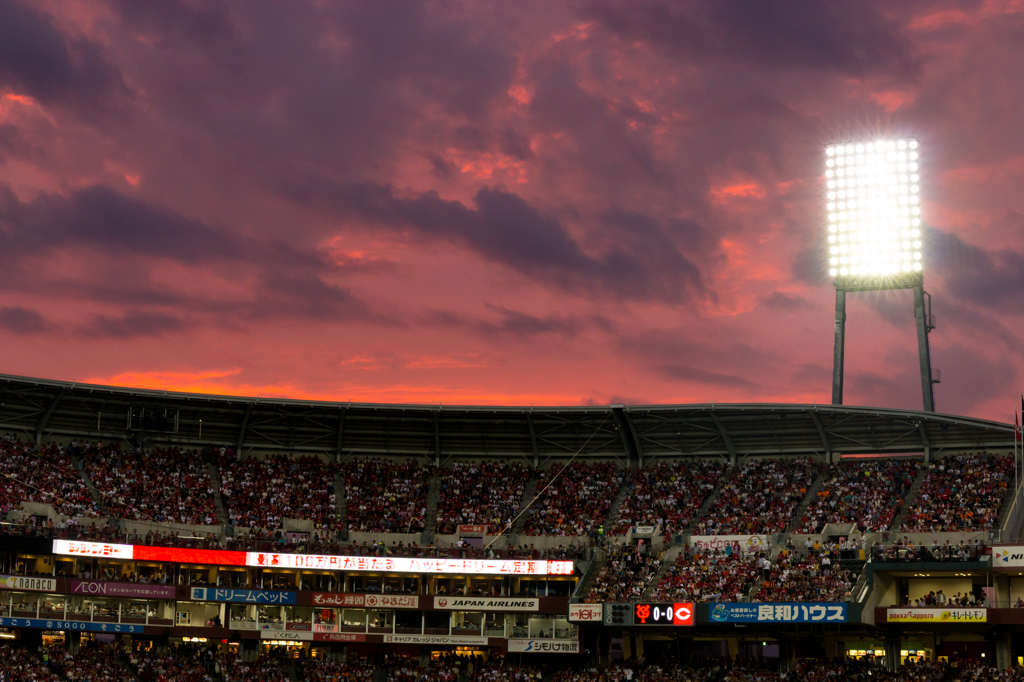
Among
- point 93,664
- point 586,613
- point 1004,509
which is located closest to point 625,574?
point 586,613

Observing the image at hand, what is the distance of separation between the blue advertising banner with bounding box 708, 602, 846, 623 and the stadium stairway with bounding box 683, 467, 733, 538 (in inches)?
332

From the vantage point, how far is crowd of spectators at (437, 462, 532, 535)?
2844 inches

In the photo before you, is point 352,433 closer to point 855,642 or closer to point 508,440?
point 508,440

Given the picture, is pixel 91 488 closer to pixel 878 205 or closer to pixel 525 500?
pixel 525 500

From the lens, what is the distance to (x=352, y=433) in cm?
7744

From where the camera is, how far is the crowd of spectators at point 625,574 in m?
62.6

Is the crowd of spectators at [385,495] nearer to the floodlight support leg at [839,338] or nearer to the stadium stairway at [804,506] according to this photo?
the stadium stairway at [804,506]

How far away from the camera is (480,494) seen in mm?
74812

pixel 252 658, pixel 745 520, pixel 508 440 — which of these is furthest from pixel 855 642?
pixel 252 658

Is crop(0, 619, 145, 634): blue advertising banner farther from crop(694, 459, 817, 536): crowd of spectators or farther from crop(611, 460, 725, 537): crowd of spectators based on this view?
crop(694, 459, 817, 536): crowd of spectators

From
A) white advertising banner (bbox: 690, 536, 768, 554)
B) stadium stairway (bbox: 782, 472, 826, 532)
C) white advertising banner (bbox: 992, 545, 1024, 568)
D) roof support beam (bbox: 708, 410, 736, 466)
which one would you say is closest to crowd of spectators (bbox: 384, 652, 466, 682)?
white advertising banner (bbox: 690, 536, 768, 554)

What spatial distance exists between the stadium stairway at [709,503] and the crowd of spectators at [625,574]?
3.23 meters

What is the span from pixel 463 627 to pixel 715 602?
15543 mm

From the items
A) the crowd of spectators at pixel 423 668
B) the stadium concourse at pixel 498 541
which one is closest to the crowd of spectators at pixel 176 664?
the stadium concourse at pixel 498 541
